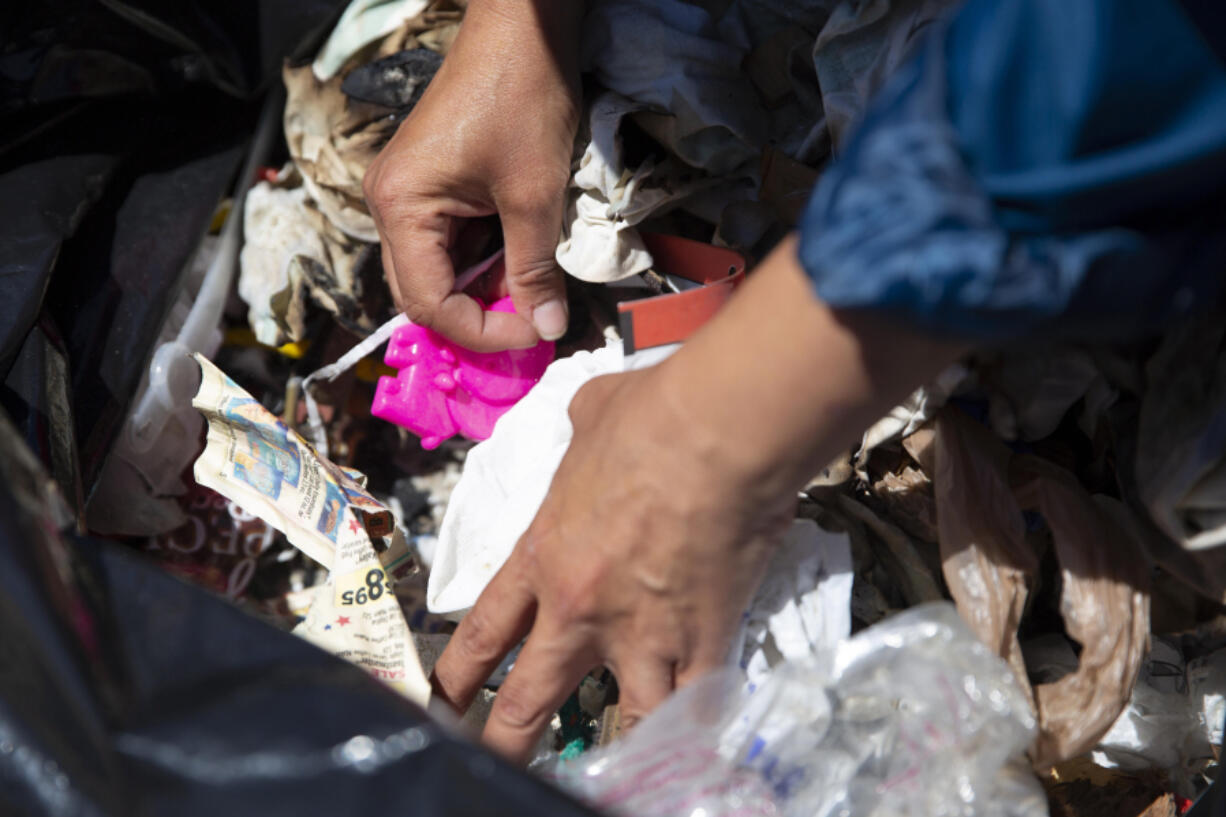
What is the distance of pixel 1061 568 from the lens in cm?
70

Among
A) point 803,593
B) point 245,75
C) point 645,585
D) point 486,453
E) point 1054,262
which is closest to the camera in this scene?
point 1054,262

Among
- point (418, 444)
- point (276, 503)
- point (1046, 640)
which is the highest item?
point (276, 503)

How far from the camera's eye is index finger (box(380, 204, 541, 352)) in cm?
89

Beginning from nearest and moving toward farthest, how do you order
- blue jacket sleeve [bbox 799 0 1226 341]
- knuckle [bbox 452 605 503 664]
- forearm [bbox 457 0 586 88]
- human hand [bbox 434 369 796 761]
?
1. blue jacket sleeve [bbox 799 0 1226 341]
2. human hand [bbox 434 369 796 761]
3. knuckle [bbox 452 605 503 664]
4. forearm [bbox 457 0 586 88]

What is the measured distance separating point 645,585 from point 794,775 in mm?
185

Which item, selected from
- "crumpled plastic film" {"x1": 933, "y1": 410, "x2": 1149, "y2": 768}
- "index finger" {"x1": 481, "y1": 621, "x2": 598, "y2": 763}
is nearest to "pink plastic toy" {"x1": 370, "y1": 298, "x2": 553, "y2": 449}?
"index finger" {"x1": 481, "y1": 621, "x2": 598, "y2": 763}

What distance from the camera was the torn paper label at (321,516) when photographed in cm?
75

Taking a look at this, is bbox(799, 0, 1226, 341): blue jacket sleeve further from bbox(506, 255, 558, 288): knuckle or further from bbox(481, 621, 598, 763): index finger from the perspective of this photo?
bbox(506, 255, 558, 288): knuckle

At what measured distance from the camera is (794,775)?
626 mm

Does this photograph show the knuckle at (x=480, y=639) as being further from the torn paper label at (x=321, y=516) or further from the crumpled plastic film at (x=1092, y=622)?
the crumpled plastic film at (x=1092, y=622)

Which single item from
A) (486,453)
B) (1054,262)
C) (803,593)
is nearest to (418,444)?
(486,453)

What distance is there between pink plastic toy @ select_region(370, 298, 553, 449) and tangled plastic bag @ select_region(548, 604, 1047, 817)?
0.44m

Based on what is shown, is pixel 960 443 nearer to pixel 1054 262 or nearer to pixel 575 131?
pixel 1054 262

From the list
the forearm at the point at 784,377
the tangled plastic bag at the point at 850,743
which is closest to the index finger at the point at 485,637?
the tangled plastic bag at the point at 850,743
